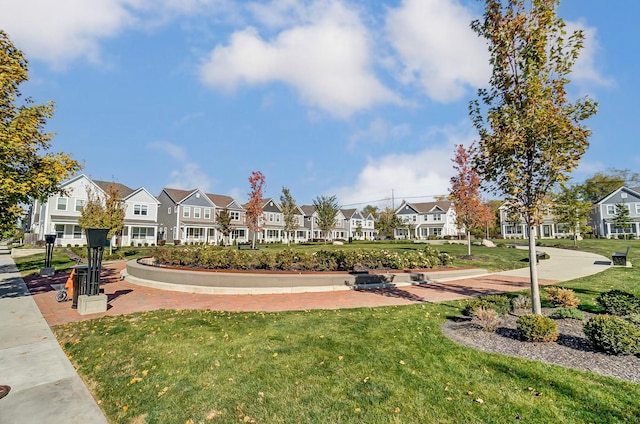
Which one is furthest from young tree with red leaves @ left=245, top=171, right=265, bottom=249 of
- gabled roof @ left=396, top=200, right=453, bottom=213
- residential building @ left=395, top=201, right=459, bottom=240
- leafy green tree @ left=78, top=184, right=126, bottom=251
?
gabled roof @ left=396, top=200, right=453, bottom=213

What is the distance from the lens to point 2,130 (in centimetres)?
759

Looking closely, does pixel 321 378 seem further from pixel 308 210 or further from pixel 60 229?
pixel 308 210

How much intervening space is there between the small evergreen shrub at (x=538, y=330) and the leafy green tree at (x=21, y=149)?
11.8 m

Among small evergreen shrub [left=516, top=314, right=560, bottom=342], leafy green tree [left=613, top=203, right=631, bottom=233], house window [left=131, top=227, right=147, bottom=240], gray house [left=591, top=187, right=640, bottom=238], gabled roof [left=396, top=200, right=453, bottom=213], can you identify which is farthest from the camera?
gabled roof [left=396, top=200, right=453, bottom=213]

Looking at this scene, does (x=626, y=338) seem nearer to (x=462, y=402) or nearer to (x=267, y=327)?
(x=462, y=402)

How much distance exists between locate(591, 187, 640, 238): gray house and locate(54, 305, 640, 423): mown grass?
60.5 metres

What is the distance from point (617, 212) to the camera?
48125 mm

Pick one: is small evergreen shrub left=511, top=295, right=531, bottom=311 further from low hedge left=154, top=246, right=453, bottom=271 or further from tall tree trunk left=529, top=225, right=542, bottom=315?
low hedge left=154, top=246, right=453, bottom=271

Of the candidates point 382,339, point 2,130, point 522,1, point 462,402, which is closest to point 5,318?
point 2,130

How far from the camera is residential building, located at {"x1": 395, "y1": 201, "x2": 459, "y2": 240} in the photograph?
6612 centimetres

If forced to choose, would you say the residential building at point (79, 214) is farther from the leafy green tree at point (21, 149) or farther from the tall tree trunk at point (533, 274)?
the tall tree trunk at point (533, 274)

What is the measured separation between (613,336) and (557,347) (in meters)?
0.83

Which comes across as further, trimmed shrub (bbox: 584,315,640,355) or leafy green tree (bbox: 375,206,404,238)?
leafy green tree (bbox: 375,206,404,238)

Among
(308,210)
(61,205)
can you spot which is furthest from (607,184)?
(61,205)
